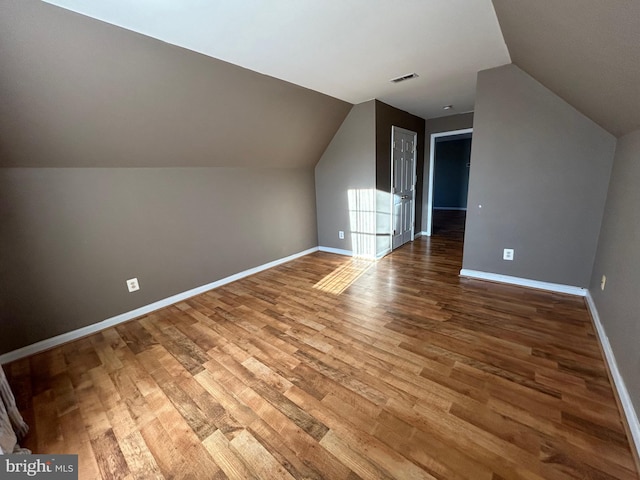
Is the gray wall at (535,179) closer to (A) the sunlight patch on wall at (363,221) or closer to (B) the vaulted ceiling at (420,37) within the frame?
(B) the vaulted ceiling at (420,37)

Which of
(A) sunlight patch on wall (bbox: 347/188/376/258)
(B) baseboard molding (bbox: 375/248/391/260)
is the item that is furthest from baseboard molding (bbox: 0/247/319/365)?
(B) baseboard molding (bbox: 375/248/391/260)

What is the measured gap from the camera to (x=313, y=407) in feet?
5.05

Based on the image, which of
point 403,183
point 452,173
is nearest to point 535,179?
point 403,183

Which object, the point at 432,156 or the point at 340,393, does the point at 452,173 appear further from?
the point at 340,393

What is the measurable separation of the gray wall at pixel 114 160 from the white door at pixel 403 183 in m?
1.36

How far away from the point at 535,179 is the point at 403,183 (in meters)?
2.07

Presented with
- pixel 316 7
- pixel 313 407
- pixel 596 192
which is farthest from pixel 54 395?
pixel 596 192

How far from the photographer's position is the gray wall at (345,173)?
387cm

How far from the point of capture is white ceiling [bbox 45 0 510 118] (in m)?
1.62

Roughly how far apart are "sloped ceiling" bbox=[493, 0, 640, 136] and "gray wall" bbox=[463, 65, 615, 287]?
0.24 meters

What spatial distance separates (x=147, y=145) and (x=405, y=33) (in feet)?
8.07

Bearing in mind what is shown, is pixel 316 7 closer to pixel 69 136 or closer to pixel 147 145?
pixel 147 145

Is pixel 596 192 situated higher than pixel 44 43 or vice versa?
pixel 44 43

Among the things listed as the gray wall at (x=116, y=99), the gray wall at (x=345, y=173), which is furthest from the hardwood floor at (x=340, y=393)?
the gray wall at (x=345, y=173)
